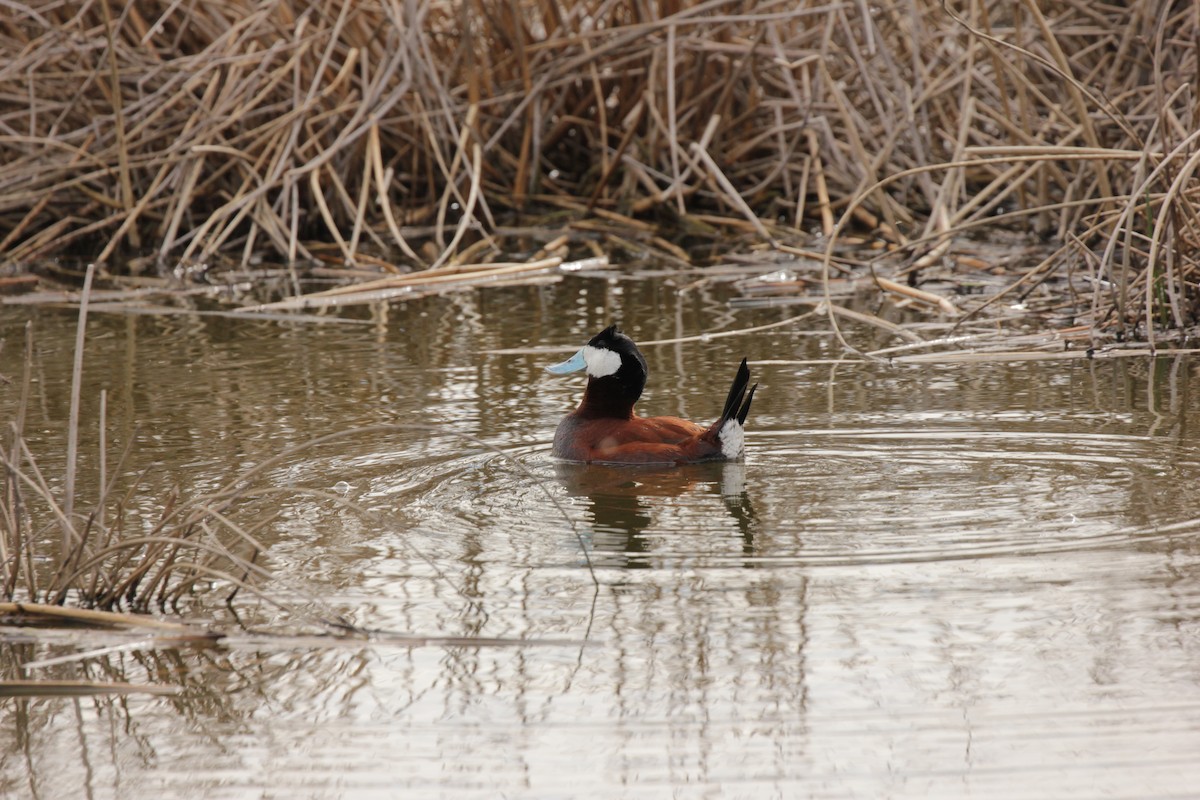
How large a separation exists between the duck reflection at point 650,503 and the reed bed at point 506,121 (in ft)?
11.8

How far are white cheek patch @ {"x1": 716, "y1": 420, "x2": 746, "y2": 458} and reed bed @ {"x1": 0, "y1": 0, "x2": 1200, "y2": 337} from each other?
3.57m

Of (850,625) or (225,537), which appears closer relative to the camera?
(850,625)

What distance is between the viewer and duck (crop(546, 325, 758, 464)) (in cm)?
466

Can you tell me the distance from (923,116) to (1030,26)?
1.15m

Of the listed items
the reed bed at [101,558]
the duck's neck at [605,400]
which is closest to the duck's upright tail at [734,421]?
the duck's neck at [605,400]

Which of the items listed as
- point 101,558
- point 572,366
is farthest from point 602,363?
point 101,558

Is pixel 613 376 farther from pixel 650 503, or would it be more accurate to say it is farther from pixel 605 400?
pixel 650 503

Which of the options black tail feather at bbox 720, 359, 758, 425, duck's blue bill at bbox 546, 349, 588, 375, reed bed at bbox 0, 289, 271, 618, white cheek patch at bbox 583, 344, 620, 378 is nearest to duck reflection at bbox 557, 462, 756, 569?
black tail feather at bbox 720, 359, 758, 425

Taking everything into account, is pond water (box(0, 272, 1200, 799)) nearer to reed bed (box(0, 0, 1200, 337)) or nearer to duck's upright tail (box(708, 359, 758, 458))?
duck's upright tail (box(708, 359, 758, 458))

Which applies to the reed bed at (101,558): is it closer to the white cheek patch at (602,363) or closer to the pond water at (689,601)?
the pond water at (689,601)

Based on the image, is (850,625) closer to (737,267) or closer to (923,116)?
(737,267)

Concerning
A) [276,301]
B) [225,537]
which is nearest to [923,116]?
[276,301]

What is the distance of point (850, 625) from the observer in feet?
10.4

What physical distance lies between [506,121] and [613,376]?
4459mm
